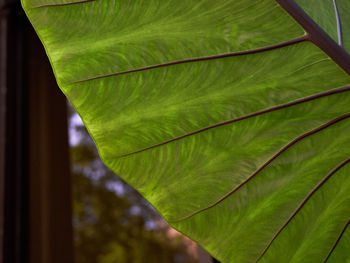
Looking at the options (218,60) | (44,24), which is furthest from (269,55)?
(44,24)

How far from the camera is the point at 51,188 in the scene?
1.32 meters

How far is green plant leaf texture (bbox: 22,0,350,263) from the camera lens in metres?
0.33

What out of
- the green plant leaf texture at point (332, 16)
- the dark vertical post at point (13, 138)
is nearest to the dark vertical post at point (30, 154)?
the dark vertical post at point (13, 138)

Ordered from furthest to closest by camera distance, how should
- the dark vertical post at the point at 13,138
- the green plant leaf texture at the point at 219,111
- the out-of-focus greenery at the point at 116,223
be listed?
the out-of-focus greenery at the point at 116,223 < the dark vertical post at the point at 13,138 < the green plant leaf texture at the point at 219,111

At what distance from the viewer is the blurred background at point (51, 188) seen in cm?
123

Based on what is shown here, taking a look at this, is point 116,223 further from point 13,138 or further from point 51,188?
point 13,138

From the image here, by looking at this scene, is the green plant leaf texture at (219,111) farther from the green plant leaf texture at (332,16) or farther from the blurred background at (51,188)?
the blurred background at (51,188)

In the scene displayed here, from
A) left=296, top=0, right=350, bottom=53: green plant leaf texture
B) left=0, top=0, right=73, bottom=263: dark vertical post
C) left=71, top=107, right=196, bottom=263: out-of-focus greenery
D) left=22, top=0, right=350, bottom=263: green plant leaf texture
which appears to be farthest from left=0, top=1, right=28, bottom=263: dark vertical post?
left=296, top=0, right=350, bottom=53: green plant leaf texture

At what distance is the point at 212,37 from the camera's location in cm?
34

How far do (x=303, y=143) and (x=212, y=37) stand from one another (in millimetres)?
138

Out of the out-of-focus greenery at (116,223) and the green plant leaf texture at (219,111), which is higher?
the green plant leaf texture at (219,111)

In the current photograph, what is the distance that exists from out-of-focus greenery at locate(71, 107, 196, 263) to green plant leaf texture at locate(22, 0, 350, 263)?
50.7 inches

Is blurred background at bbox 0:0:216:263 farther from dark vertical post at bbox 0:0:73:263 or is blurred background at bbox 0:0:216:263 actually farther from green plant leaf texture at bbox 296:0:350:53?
green plant leaf texture at bbox 296:0:350:53

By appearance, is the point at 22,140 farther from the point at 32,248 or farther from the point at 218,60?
Result: the point at 218,60
